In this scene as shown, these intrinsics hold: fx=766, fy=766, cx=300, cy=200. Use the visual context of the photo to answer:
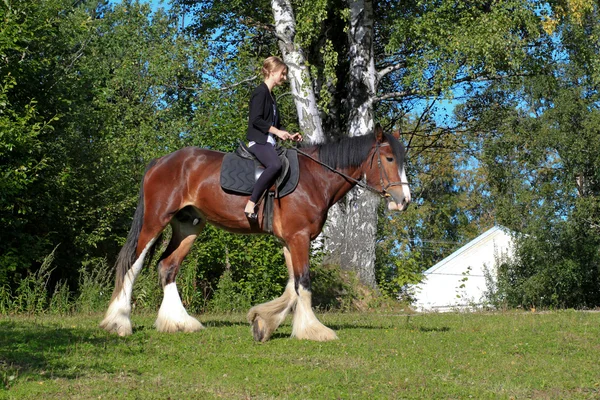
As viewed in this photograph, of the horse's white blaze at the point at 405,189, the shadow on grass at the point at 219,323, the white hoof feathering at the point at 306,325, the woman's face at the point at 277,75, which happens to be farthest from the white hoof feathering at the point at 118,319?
the horse's white blaze at the point at 405,189

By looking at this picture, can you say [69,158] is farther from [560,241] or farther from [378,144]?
[560,241]

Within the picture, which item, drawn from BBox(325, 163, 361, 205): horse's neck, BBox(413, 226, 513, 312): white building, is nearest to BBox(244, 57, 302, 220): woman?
BBox(325, 163, 361, 205): horse's neck

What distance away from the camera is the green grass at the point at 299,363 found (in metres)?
6.71

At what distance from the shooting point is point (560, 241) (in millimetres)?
31578

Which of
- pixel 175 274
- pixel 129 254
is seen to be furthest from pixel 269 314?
pixel 129 254

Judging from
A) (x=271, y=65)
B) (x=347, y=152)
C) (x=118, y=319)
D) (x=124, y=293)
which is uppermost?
(x=271, y=65)

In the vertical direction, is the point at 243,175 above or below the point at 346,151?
below

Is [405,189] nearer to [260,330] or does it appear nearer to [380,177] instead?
[380,177]

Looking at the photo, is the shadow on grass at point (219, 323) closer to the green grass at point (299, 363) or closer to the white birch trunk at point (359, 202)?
the green grass at point (299, 363)

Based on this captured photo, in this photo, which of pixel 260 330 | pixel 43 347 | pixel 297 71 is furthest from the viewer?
pixel 297 71

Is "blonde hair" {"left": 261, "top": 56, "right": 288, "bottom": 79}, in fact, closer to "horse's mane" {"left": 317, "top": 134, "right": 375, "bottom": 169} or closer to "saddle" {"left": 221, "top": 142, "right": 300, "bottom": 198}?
"saddle" {"left": 221, "top": 142, "right": 300, "bottom": 198}

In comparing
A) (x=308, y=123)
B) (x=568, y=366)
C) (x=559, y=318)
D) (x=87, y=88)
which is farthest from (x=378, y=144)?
(x=87, y=88)

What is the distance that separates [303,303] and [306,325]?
0.93 feet

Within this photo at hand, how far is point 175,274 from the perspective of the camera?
10.9 metres
